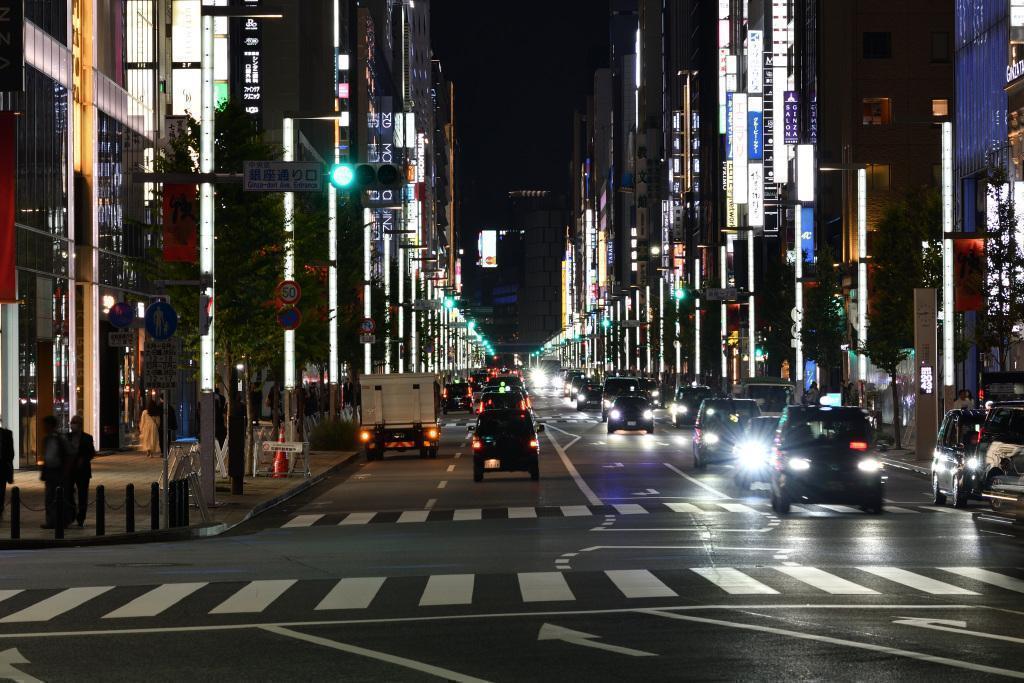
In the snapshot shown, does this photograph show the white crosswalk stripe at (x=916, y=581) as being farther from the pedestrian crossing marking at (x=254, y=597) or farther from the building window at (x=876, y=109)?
the building window at (x=876, y=109)

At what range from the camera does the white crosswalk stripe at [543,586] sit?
648 inches

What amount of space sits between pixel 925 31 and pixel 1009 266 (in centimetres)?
5209

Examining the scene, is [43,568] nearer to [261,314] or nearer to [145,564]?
[145,564]

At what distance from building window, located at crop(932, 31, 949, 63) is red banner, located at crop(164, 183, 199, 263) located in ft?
235

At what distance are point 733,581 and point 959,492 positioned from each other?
13.1 m

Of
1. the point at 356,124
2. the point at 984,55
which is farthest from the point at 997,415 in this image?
the point at 356,124

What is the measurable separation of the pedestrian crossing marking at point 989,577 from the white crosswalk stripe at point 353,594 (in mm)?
6188

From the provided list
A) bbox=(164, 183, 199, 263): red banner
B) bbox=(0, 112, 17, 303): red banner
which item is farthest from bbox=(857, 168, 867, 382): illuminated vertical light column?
bbox=(0, 112, 17, 303): red banner

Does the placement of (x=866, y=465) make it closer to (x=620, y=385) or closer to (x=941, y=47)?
(x=620, y=385)

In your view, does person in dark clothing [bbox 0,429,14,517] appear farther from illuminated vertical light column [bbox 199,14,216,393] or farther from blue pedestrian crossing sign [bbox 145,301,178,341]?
illuminated vertical light column [bbox 199,14,216,393]

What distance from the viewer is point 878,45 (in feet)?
319

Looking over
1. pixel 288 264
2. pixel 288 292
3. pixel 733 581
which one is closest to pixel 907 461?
pixel 288 292

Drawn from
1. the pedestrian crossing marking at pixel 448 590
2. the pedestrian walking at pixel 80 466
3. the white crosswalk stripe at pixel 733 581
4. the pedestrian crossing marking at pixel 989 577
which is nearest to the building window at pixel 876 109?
the pedestrian walking at pixel 80 466

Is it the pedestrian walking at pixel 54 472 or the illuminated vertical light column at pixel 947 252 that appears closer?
the pedestrian walking at pixel 54 472
